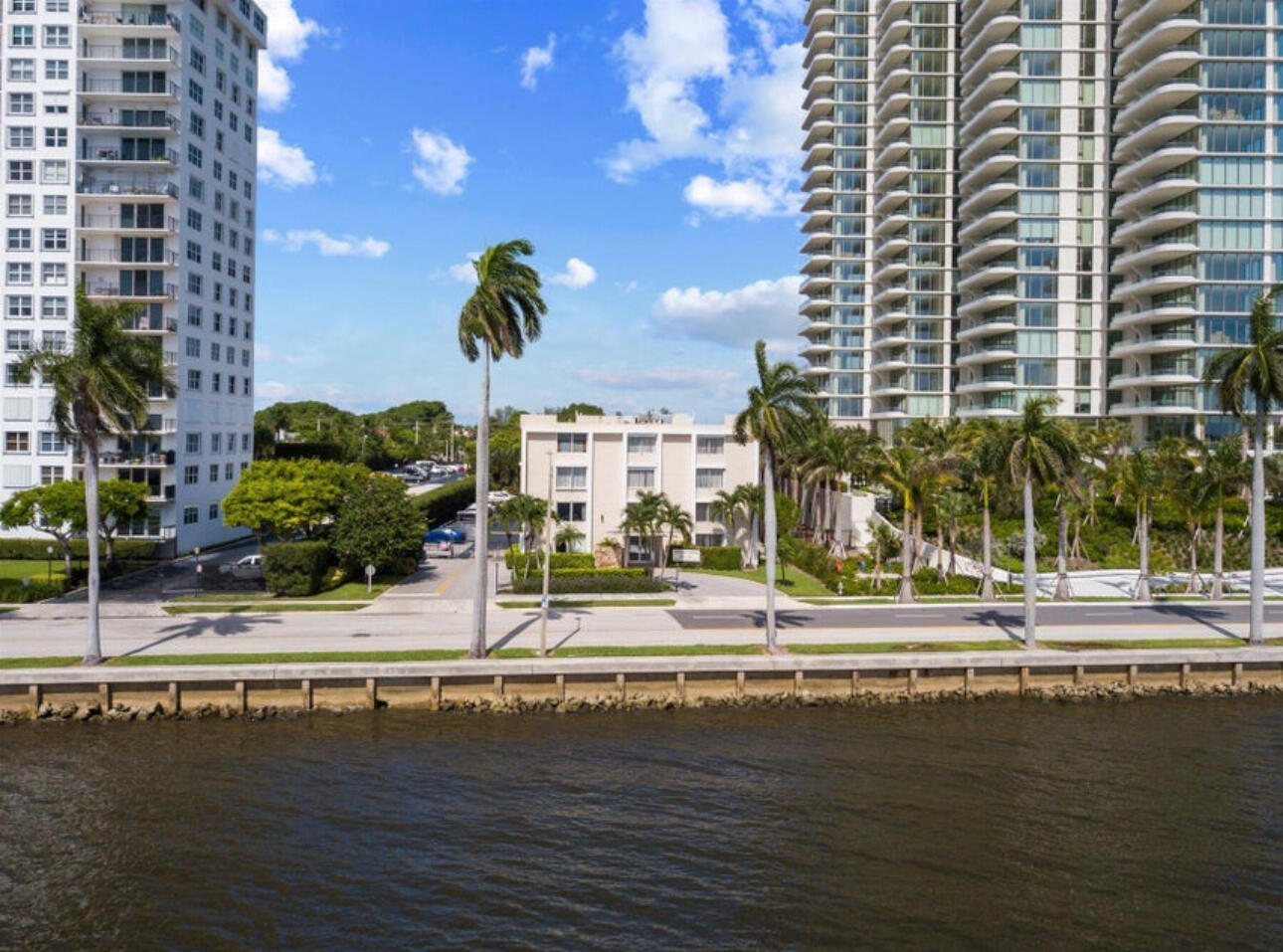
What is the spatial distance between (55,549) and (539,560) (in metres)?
36.7

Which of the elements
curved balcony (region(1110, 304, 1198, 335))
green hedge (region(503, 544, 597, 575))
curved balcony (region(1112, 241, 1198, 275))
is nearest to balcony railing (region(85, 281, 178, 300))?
green hedge (region(503, 544, 597, 575))

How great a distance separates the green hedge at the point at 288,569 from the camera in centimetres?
5116

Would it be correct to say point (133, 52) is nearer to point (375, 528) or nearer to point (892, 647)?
point (375, 528)

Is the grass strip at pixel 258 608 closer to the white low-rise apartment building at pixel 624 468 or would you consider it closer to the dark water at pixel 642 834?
the dark water at pixel 642 834

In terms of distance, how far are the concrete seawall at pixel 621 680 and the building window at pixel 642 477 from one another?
31653 millimetres

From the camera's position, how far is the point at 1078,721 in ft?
114

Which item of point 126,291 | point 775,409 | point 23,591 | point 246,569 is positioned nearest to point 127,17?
point 126,291

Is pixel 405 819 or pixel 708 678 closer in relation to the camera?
pixel 405 819

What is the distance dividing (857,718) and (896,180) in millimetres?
92965

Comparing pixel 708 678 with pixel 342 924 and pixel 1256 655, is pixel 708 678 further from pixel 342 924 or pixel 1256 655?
pixel 1256 655

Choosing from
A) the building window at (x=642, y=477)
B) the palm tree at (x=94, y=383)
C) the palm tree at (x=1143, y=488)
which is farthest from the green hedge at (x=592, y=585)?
the palm tree at (x=1143, y=488)

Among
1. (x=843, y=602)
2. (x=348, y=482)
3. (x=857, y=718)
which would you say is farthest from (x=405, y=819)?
(x=348, y=482)

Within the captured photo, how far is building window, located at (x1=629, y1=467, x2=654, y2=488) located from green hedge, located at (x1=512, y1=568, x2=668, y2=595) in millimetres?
13858

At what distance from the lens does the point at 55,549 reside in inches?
2598
